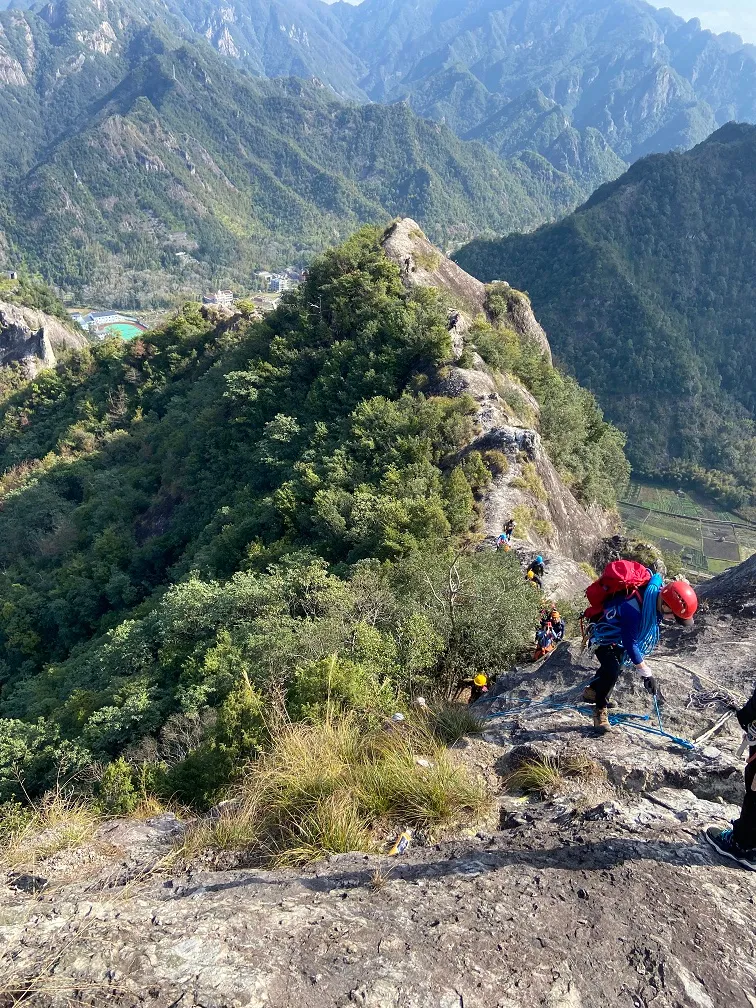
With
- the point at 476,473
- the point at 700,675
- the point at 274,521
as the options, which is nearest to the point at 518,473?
the point at 476,473

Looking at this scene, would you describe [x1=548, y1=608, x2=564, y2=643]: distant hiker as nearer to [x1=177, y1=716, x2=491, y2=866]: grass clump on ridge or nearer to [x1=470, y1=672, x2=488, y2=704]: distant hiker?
[x1=470, y1=672, x2=488, y2=704]: distant hiker

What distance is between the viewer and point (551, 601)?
13.5 m

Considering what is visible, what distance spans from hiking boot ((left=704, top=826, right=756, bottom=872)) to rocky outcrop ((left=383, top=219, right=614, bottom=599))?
9629 millimetres

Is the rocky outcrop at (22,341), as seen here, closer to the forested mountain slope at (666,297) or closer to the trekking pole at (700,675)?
the trekking pole at (700,675)

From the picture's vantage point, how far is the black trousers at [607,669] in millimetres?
6340

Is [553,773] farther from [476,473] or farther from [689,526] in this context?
[689,526]

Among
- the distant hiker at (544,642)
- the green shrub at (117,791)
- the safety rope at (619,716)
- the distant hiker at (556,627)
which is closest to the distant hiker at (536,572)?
the distant hiker at (556,627)

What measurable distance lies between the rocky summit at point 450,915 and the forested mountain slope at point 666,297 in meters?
100

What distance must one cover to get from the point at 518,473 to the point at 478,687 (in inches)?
466

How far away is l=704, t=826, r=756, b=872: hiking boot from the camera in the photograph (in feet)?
15.1

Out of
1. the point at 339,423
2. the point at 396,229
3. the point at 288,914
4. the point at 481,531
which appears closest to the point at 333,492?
the point at 481,531

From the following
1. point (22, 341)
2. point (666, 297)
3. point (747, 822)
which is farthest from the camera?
point (666, 297)

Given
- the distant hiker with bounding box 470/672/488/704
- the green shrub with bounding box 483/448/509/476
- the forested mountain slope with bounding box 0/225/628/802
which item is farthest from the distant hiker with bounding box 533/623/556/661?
the green shrub with bounding box 483/448/509/476

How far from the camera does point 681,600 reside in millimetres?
5379
